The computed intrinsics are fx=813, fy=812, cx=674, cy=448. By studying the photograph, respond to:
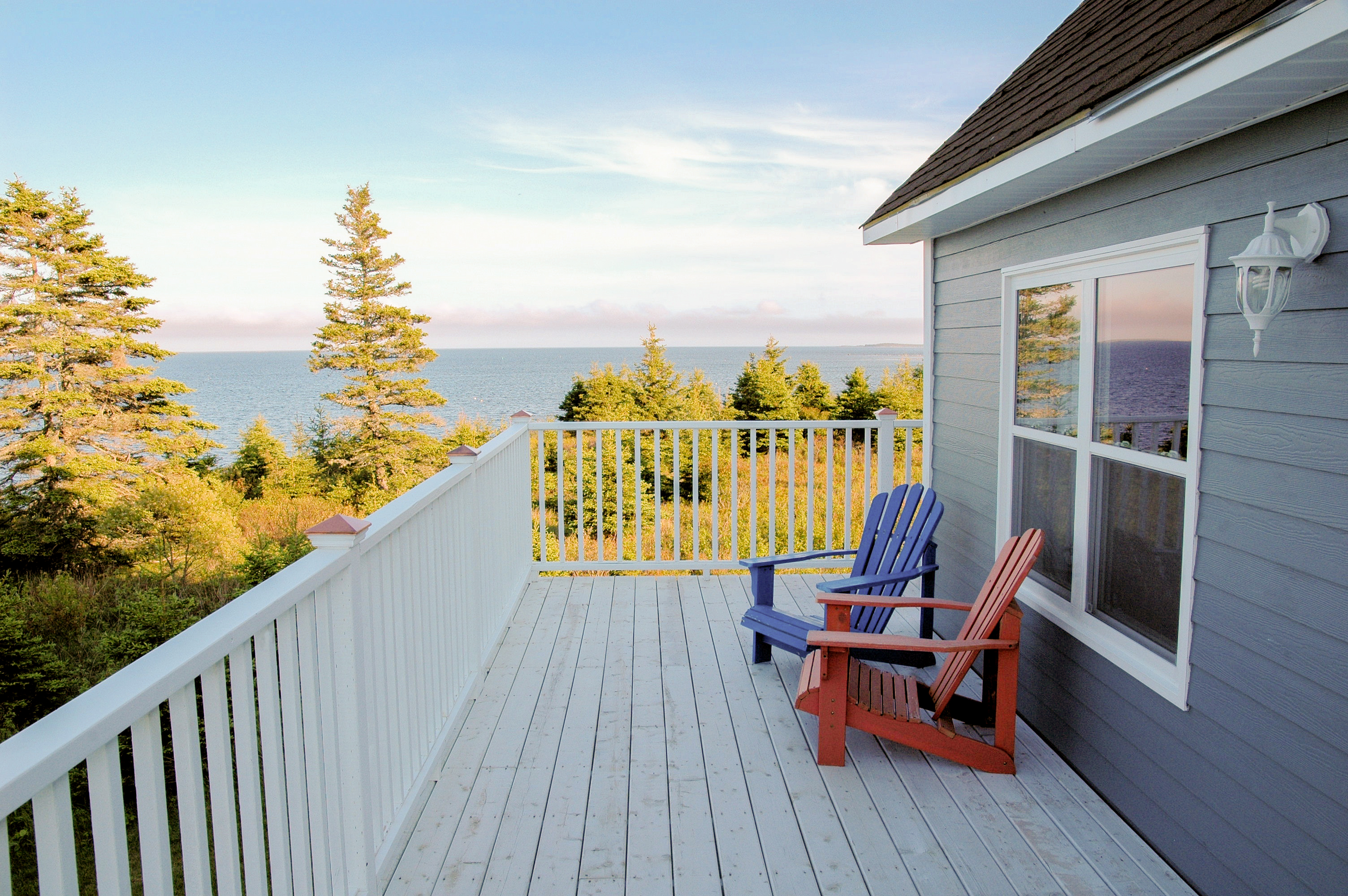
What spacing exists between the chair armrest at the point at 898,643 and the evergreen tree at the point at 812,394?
636 inches

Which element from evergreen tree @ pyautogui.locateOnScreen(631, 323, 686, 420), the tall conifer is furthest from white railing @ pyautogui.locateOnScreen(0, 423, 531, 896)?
the tall conifer

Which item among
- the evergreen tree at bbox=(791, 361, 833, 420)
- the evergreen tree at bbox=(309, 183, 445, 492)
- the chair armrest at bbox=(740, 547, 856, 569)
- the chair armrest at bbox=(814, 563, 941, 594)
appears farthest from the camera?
the evergreen tree at bbox=(309, 183, 445, 492)

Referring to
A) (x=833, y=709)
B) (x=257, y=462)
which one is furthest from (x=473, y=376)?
(x=833, y=709)

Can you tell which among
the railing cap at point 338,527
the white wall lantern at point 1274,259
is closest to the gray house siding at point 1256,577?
the white wall lantern at point 1274,259

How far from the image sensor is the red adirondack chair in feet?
9.35

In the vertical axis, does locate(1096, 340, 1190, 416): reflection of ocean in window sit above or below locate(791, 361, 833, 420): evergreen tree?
above

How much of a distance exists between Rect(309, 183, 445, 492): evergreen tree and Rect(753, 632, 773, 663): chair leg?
18.2 m

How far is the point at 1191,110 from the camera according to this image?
6.43 feet

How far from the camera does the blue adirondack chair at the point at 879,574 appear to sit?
371cm

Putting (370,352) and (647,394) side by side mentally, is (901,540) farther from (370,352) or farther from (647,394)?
(370,352)

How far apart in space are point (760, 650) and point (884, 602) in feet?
2.63

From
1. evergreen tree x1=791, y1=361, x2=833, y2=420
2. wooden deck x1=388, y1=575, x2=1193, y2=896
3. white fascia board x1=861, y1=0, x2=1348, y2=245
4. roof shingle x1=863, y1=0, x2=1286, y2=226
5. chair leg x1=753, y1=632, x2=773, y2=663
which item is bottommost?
wooden deck x1=388, y1=575, x2=1193, y2=896

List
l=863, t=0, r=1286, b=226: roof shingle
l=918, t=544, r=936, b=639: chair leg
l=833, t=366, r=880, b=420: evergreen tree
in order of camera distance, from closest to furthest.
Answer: l=863, t=0, r=1286, b=226: roof shingle < l=918, t=544, r=936, b=639: chair leg < l=833, t=366, r=880, b=420: evergreen tree

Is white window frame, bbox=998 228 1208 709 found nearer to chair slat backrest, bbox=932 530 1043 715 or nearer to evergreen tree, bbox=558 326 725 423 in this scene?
chair slat backrest, bbox=932 530 1043 715
